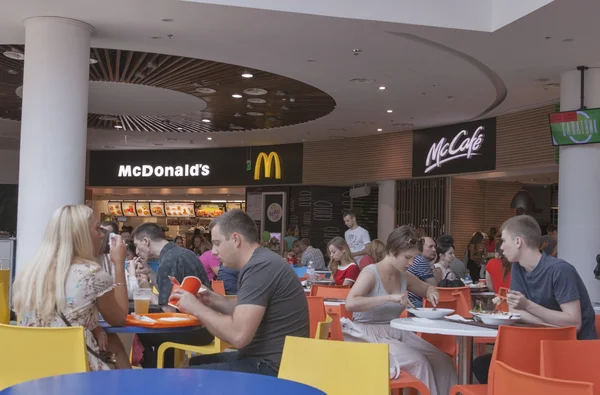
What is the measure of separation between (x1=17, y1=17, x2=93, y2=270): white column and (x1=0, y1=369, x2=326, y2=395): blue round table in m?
5.36

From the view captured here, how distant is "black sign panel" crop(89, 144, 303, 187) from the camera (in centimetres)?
1638

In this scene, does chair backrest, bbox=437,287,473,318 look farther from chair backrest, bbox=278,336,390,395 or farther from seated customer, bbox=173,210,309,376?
chair backrest, bbox=278,336,390,395

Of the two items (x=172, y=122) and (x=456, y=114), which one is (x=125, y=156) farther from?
(x=456, y=114)

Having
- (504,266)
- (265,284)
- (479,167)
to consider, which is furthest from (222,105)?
(265,284)

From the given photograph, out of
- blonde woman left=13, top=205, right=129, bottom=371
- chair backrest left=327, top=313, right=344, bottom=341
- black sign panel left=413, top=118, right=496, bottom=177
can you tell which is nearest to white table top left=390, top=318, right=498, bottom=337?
chair backrest left=327, top=313, right=344, bottom=341

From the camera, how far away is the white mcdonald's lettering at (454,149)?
12.4 metres

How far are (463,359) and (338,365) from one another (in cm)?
188

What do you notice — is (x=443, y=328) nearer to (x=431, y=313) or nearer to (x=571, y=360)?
(x=431, y=313)

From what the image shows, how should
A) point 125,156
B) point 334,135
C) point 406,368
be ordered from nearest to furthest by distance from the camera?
point 406,368
point 334,135
point 125,156

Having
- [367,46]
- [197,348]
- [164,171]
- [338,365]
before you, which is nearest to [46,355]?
[338,365]

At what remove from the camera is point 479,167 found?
1231 centimetres

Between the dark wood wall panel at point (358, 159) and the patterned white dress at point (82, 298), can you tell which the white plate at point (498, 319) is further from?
the dark wood wall panel at point (358, 159)

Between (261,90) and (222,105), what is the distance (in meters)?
1.37

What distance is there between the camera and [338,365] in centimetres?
275
